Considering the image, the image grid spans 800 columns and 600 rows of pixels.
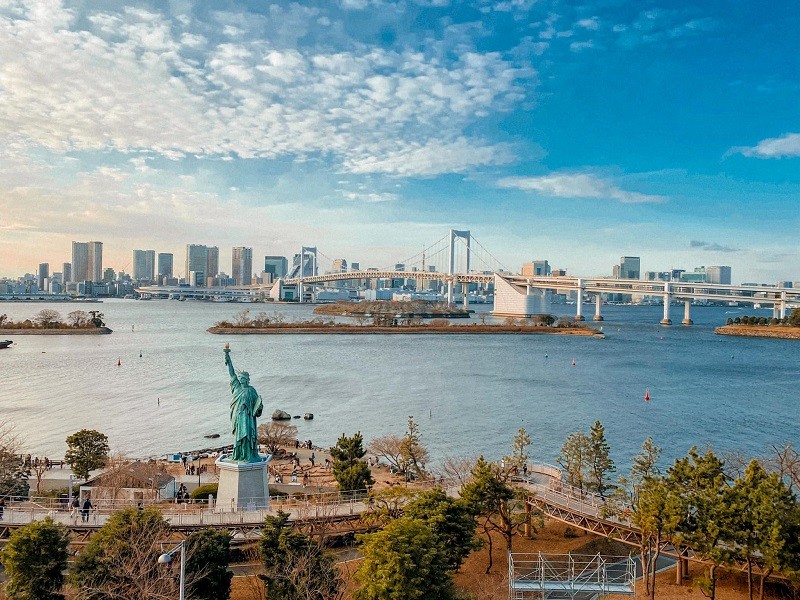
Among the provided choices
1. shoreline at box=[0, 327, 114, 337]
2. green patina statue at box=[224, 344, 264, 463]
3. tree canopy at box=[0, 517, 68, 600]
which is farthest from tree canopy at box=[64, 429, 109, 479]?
shoreline at box=[0, 327, 114, 337]

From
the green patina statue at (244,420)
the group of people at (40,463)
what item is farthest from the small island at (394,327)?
the green patina statue at (244,420)

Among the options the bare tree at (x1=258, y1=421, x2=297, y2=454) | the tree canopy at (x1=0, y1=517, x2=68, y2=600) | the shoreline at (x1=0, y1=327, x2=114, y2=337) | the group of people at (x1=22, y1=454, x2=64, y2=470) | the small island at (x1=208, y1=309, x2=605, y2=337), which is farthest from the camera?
the small island at (x1=208, y1=309, x2=605, y2=337)

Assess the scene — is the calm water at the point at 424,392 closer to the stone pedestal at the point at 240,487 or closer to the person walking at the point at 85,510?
the person walking at the point at 85,510

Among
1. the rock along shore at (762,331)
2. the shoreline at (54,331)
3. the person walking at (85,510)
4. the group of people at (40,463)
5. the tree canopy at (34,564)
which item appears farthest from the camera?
the rock along shore at (762,331)

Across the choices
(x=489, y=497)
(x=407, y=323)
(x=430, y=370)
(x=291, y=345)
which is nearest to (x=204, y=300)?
(x=407, y=323)

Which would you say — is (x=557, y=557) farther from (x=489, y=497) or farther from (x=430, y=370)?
(x=430, y=370)

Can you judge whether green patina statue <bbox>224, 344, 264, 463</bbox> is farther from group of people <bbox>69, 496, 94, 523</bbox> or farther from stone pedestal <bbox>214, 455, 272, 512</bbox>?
group of people <bbox>69, 496, 94, 523</bbox>

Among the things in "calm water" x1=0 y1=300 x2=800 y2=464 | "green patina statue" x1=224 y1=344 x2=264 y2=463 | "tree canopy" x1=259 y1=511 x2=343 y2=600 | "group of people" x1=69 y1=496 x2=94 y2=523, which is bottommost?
"calm water" x1=0 y1=300 x2=800 y2=464
